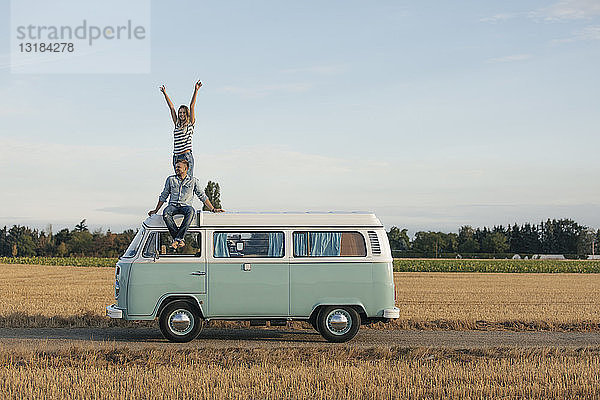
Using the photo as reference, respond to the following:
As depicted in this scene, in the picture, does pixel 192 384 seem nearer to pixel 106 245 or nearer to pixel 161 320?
pixel 161 320

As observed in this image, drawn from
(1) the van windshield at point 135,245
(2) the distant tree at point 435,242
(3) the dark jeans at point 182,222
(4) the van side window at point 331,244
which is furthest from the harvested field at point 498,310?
(2) the distant tree at point 435,242

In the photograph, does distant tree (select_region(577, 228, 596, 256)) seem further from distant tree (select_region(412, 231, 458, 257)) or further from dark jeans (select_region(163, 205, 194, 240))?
dark jeans (select_region(163, 205, 194, 240))

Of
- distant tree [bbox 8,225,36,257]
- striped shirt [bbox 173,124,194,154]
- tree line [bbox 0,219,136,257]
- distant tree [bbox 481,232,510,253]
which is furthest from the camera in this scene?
distant tree [bbox 481,232,510,253]

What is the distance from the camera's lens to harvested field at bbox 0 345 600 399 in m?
9.77

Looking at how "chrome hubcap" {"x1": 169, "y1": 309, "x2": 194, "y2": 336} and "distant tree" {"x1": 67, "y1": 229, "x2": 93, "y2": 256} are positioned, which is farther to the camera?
"distant tree" {"x1": 67, "y1": 229, "x2": 93, "y2": 256}

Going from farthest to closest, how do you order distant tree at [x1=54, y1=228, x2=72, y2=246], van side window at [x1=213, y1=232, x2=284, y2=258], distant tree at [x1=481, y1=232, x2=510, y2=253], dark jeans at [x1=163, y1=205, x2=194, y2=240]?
distant tree at [x1=481, y1=232, x2=510, y2=253], distant tree at [x1=54, y1=228, x2=72, y2=246], van side window at [x1=213, y1=232, x2=284, y2=258], dark jeans at [x1=163, y1=205, x2=194, y2=240]

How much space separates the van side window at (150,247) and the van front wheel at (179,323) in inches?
41.2

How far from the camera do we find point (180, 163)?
14156mm

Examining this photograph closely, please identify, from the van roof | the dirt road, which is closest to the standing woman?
the van roof

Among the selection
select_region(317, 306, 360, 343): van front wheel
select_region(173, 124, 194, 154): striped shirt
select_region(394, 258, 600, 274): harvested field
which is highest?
select_region(173, 124, 194, 154): striped shirt

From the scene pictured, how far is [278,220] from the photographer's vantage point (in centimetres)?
1427

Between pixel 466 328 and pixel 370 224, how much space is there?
14.3ft

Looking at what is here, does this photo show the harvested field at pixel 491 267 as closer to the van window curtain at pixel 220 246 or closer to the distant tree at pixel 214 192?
the distant tree at pixel 214 192

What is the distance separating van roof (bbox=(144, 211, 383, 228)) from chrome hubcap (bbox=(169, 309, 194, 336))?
1.72 meters
